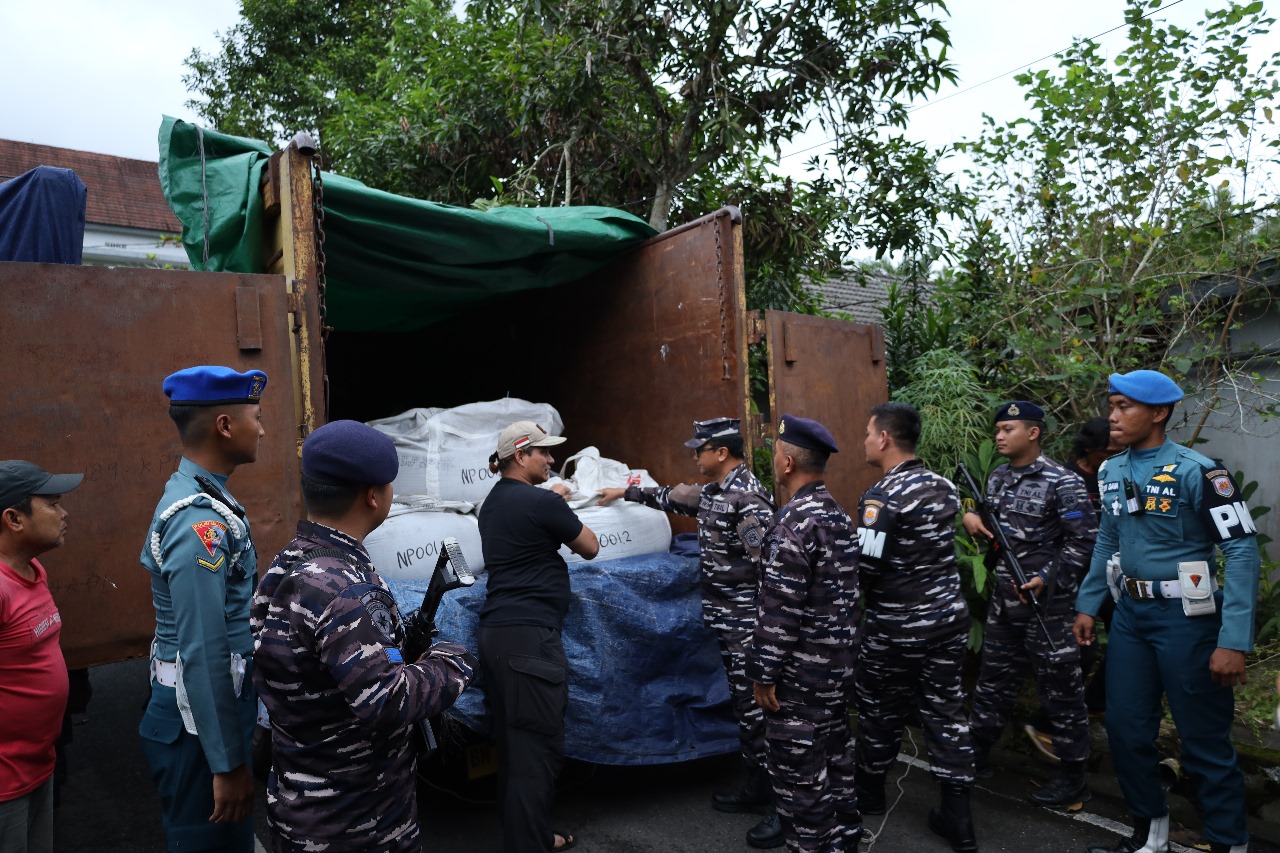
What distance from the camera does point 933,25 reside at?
5684 millimetres

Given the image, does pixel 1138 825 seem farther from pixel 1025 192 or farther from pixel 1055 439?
pixel 1025 192

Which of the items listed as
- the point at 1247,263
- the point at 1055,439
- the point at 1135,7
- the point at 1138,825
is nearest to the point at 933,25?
the point at 1135,7

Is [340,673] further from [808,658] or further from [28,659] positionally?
[808,658]

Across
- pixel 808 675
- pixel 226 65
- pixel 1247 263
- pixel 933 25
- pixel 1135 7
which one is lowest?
pixel 808 675

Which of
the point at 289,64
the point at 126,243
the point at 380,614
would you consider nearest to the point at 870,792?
the point at 380,614

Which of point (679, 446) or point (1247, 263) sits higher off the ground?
point (1247, 263)

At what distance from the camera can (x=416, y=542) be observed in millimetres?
3225

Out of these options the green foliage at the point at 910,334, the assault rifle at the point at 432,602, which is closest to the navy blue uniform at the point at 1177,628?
the assault rifle at the point at 432,602

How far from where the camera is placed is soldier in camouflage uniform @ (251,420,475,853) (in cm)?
154

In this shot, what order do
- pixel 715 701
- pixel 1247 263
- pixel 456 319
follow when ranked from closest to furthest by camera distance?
pixel 715 701 → pixel 1247 263 → pixel 456 319

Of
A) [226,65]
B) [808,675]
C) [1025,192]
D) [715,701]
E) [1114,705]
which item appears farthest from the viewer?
[226,65]

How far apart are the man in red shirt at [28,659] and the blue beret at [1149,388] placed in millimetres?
3151

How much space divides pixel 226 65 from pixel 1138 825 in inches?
527

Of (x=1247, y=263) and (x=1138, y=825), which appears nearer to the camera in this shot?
(x=1138, y=825)
